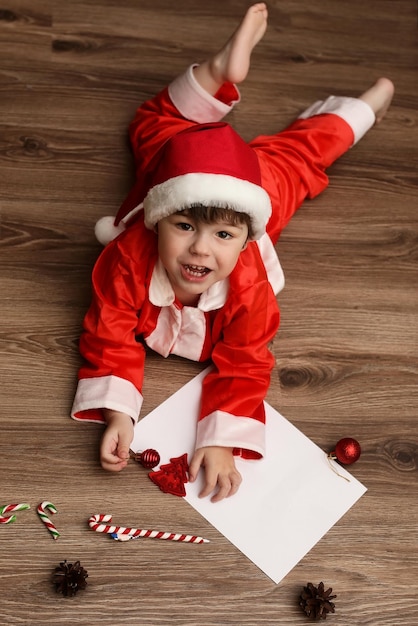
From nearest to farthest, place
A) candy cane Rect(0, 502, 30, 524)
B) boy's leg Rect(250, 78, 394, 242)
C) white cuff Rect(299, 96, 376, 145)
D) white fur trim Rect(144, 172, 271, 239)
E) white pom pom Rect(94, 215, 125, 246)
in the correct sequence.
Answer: white fur trim Rect(144, 172, 271, 239), candy cane Rect(0, 502, 30, 524), white pom pom Rect(94, 215, 125, 246), boy's leg Rect(250, 78, 394, 242), white cuff Rect(299, 96, 376, 145)

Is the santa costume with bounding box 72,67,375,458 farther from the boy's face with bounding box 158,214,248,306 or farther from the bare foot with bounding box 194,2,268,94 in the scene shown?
the bare foot with bounding box 194,2,268,94

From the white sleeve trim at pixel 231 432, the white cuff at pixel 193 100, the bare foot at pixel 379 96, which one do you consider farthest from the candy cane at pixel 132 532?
the bare foot at pixel 379 96

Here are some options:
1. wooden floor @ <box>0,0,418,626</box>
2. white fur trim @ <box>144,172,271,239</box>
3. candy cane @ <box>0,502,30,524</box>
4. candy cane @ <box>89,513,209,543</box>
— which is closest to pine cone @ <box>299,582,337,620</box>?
wooden floor @ <box>0,0,418,626</box>

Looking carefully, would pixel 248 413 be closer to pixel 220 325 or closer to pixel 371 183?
pixel 220 325

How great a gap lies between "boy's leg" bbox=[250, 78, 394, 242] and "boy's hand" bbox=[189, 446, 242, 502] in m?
0.42

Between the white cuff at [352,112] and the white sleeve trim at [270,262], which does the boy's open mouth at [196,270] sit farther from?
the white cuff at [352,112]

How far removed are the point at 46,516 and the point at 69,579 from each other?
100 mm

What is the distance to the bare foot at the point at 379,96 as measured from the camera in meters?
1.54

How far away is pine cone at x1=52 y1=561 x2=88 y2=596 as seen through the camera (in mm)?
1030

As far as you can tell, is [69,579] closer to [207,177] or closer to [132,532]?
[132,532]

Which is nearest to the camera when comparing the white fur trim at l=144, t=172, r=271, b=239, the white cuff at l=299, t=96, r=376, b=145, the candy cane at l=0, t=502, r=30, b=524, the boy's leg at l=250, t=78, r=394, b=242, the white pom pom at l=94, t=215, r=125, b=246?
the white fur trim at l=144, t=172, r=271, b=239

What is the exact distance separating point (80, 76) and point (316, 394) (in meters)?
0.82

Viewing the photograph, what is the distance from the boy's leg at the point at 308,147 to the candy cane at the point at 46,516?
59 centimetres

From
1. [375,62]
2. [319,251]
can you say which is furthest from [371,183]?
[375,62]
